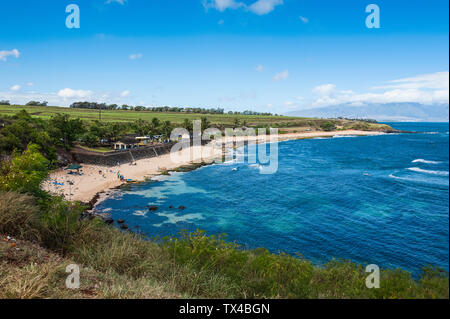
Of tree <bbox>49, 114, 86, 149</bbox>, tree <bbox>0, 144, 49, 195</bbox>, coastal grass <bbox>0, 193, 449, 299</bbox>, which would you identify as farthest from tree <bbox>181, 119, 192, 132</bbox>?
coastal grass <bbox>0, 193, 449, 299</bbox>

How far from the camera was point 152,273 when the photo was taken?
885 centimetres

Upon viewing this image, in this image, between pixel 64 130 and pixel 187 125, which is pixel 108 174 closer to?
pixel 64 130

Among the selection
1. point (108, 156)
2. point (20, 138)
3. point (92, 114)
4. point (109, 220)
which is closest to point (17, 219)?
point (109, 220)

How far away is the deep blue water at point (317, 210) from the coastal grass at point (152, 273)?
13.4ft

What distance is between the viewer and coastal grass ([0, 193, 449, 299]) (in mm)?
6238

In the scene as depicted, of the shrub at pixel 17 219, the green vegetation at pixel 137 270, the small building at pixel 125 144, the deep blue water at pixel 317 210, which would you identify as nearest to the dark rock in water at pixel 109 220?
the deep blue water at pixel 317 210

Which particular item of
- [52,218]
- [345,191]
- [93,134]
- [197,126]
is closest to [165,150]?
[93,134]

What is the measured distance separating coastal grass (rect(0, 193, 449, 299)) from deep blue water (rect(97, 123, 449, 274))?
13.4 ft

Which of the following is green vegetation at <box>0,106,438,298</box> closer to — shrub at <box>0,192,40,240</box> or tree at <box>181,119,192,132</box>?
shrub at <box>0,192,40,240</box>
